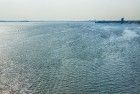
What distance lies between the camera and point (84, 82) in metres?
Result: 30.4

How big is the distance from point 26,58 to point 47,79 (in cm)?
1405

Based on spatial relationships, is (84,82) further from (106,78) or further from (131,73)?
(131,73)

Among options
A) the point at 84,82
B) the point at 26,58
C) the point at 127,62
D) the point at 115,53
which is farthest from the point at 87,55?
the point at 84,82

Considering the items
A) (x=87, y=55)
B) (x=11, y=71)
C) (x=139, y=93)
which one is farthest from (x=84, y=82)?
(x=87, y=55)

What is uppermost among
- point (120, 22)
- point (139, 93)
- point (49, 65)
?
point (120, 22)

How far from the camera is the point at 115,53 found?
161ft

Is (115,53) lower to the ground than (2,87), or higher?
higher

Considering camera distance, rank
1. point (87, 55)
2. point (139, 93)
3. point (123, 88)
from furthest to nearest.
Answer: point (87, 55)
point (123, 88)
point (139, 93)

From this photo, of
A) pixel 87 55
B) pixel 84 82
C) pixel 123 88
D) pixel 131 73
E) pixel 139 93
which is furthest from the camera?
pixel 87 55

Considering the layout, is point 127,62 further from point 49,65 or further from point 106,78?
A: point 49,65

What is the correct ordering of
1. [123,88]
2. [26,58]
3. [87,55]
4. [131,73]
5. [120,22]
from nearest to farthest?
[123,88], [131,73], [26,58], [87,55], [120,22]

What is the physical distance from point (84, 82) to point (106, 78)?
3822 mm

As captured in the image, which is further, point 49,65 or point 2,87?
point 49,65

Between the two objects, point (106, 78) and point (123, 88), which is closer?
point (123, 88)
